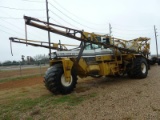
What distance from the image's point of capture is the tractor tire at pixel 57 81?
331 inches

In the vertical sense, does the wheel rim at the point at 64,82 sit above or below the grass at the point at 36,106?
above

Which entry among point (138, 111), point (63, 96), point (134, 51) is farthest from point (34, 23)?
point (134, 51)

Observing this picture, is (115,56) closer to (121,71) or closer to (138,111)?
(121,71)

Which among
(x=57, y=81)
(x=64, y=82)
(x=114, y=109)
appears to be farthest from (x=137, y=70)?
(x=114, y=109)

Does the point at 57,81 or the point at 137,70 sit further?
the point at 137,70

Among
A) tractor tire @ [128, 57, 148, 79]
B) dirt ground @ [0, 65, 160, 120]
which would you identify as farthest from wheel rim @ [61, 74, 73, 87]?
tractor tire @ [128, 57, 148, 79]

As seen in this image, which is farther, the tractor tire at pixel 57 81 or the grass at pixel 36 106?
the tractor tire at pixel 57 81

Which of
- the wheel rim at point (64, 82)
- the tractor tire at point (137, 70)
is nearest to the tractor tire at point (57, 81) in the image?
the wheel rim at point (64, 82)

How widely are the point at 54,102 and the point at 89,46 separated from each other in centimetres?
430

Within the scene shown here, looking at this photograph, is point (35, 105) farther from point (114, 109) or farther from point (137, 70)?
point (137, 70)

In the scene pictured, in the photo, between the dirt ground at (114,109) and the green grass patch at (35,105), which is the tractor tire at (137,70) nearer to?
the dirt ground at (114,109)

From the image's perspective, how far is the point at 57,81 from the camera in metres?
8.43

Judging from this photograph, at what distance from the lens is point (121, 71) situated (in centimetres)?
1252

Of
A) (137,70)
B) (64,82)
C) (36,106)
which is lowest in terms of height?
(36,106)
